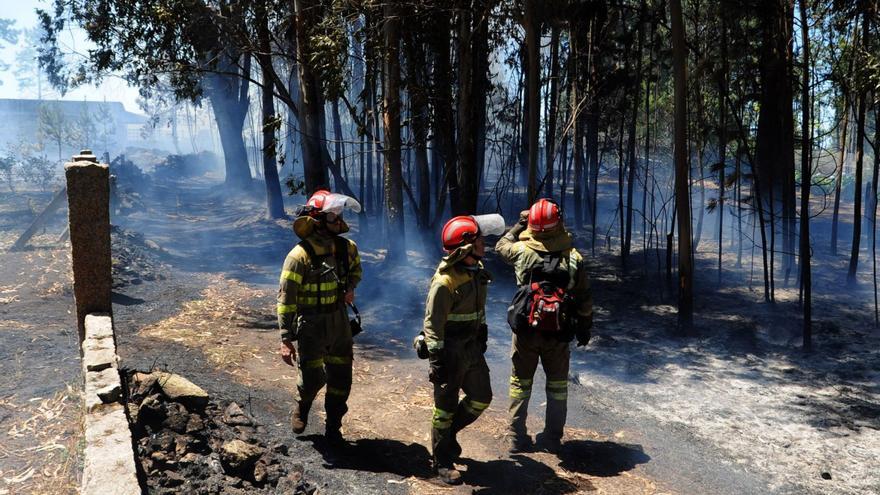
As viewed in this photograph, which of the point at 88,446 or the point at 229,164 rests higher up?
the point at 229,164

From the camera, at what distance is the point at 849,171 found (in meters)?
34.0

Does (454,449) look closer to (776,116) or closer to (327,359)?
(327,359)


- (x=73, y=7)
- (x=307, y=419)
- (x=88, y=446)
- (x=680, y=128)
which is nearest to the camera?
(x=88, y=446)

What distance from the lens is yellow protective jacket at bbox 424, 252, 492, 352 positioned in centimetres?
458

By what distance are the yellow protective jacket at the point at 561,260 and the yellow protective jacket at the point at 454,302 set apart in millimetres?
434

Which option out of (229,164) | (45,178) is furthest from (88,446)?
(45,178)

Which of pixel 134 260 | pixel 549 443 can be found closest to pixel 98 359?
pixel 549 443

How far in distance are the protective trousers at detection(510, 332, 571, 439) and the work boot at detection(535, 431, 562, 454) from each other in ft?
0.06

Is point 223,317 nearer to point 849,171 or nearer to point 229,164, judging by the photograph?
point 229,164

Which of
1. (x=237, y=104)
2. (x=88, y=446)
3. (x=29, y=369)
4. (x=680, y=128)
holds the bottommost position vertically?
(x=29, y=369)

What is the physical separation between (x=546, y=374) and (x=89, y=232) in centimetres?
363

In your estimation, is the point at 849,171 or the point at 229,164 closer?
the point at 229,164

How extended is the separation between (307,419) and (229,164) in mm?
26632

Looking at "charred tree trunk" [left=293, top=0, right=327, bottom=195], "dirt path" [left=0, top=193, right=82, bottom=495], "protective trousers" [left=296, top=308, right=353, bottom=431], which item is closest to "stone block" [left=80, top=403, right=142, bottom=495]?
"dirt path" [left=0, top=193, right=82, bottom=495]
